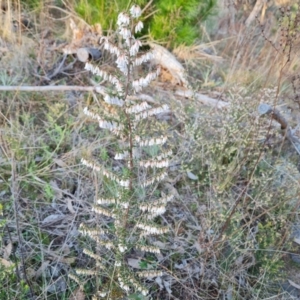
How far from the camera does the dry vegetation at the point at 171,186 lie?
213 centimetres

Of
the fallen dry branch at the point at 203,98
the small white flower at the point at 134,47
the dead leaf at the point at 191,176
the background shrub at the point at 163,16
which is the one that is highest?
the small white flower at the point at 134,47

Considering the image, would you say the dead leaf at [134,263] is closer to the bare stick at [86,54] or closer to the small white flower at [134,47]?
the small white flower at [134,47]

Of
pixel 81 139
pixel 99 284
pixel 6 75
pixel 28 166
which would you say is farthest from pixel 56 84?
pixel 99 284

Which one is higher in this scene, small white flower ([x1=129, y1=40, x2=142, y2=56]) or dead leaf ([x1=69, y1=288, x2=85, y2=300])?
small white flower ([x1=129, y1=40, x2=142, y2=56])

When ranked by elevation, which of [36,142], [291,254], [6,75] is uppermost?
[6,75]

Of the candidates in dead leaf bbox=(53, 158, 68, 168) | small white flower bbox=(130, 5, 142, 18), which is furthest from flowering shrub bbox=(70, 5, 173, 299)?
dead leaf bbox=(53, 158, 68, 168)

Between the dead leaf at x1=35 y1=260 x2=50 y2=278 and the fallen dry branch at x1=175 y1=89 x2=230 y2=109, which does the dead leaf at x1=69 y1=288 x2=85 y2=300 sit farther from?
the fallen dry branch at x1=175 y1=89 x2=230 y2=109

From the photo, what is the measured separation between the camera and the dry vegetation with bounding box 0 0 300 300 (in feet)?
6.98

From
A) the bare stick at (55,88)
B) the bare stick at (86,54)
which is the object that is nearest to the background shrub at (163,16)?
the bare stick at (86,54)

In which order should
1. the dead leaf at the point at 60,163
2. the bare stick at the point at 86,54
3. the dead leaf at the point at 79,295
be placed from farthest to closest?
the bare stick at the point at 86,54 → the dead leaf at the point at 60,163 → the dead leaf at the point at 79,295

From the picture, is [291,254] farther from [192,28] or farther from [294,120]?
[192,28]

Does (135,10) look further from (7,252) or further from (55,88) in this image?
(55,88)

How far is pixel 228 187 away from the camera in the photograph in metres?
2.63

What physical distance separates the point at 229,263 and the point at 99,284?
0.74 meters
